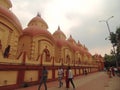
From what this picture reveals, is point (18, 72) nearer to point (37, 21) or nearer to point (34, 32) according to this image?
point (34, 32)

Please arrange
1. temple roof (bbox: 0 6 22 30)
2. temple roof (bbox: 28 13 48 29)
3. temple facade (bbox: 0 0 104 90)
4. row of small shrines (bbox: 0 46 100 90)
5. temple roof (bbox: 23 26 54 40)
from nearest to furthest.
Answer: row of small shrines (bbox: 0 46 100 90) → temple facade (bbox: 0 0 104 90) → temple roof (bbox: 0 6 22 30) → temple roof (bbox: 23 26 54 40) → temple roof (bbox: 28 13 48 29)

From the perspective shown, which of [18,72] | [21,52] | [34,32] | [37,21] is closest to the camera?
[18,72]

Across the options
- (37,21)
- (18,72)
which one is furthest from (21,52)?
(37,21)

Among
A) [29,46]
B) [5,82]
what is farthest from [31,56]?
[5,82]

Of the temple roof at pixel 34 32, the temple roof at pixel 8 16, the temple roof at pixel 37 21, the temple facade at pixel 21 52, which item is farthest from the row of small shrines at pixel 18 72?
the temple roof at pixel 37 21

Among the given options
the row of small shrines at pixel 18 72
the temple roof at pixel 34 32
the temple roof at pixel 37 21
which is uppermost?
the temple roof at pixel 37 21

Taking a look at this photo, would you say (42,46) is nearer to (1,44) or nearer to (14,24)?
(14,24)

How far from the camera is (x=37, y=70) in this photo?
15.9 metres

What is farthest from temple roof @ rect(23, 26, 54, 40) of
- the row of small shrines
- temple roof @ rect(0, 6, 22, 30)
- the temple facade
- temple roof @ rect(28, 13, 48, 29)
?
temple roof @ rect(28, 13, 48, 29)

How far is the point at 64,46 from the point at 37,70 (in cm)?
1421

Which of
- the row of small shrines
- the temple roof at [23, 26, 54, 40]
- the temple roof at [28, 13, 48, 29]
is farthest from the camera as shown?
the temple roof at [28, 13, 48, 29]

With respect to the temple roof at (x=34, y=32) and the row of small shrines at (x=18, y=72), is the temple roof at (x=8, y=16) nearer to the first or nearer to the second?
the temple roof at (x=34, y=32)

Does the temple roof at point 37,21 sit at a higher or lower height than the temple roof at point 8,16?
higher

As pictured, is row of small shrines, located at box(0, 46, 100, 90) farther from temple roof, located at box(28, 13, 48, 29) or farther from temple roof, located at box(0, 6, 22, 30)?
temple roof, located at box(28, 13, 48, 29)
